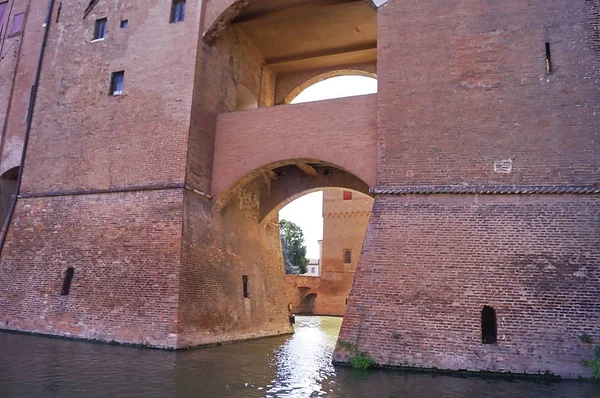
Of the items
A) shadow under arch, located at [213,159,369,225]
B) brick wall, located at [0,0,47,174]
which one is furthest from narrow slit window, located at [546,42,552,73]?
brick wall, located at [0,0,47,174]

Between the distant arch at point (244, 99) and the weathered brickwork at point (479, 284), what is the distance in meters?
7.97

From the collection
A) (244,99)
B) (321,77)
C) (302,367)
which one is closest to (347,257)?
(321,77)

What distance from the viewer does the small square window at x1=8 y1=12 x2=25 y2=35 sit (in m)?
18.2

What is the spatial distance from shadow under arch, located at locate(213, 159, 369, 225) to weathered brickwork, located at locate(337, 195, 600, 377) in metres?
5.15

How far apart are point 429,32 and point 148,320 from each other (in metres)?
9.36

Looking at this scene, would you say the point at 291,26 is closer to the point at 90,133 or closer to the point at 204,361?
the point at 90,133

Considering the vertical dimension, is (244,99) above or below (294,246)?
above

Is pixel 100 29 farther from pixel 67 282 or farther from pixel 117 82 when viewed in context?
pixel 67 282

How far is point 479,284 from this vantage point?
898 centimetres

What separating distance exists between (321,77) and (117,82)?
7.14 metres

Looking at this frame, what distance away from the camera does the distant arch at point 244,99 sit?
15.8 m

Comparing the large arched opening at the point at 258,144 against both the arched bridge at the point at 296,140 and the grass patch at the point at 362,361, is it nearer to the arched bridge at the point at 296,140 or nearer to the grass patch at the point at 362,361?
the arched bridge at the point at 296,140

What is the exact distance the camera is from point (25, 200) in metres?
14.1

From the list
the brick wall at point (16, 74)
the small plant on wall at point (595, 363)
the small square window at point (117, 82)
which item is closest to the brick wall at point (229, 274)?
the small square window at point (117, 82)
